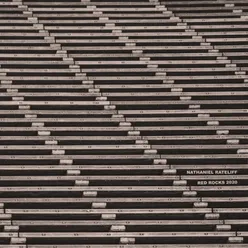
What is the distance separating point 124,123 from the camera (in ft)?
30.3

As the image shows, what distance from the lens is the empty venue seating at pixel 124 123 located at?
820cm

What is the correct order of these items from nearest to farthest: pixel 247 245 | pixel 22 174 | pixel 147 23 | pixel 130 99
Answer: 1. pixel 247 245
2. pixel 22 174
3. pixel 130 99
4. pixel 147 23

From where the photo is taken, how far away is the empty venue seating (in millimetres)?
8195

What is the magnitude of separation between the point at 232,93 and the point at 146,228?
7.70ft

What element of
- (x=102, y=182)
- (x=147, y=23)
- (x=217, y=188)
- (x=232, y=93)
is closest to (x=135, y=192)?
(x=102, y=182)

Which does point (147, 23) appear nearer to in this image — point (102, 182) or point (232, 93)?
point (232, 93)

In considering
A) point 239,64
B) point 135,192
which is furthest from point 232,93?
point 135,192

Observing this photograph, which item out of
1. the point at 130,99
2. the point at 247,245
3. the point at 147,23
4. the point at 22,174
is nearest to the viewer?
the point at 247,245

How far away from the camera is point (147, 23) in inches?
414

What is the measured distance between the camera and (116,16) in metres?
10.6

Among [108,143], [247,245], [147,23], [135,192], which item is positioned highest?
[147,23]

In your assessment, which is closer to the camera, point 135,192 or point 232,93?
point 135,192

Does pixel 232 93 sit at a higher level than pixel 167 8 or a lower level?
lower

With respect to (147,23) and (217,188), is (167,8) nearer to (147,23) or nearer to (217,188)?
(147,23)
